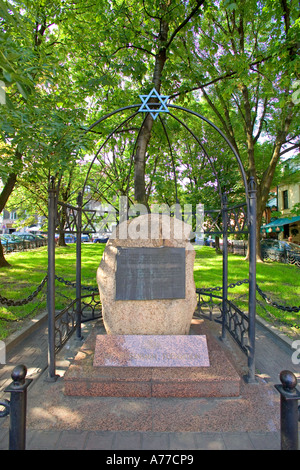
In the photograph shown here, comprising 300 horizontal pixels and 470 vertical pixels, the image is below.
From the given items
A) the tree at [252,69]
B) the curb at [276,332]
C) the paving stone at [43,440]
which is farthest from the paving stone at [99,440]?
the tree at [252,69]

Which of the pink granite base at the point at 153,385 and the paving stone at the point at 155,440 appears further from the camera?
the pink granite base at the point at 153,385

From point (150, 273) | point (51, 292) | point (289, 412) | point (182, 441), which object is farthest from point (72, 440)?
point (150, 273)

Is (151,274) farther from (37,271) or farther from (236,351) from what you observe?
(37,271)

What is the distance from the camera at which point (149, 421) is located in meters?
3.04

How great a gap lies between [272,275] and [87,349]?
32.8 ft

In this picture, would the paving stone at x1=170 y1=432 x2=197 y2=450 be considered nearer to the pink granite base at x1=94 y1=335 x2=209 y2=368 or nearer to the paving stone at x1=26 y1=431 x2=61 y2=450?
the pink granite base at x1=94 y1=335 x2=209 y2=368

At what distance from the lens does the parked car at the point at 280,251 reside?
16.3m

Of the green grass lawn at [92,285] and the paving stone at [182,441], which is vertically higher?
the green grass lawn at [92,285]

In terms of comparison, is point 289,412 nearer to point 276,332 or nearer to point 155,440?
point 155,440

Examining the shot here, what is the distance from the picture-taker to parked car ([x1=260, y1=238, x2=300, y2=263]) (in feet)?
53.5

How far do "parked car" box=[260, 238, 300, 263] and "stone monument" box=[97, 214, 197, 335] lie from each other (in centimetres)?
1375

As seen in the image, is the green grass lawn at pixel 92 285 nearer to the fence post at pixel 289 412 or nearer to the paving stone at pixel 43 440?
the paving stone at pixel 43 440

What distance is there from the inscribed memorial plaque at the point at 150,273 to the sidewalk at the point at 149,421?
1403mm

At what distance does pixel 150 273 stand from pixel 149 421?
6.29 feet
